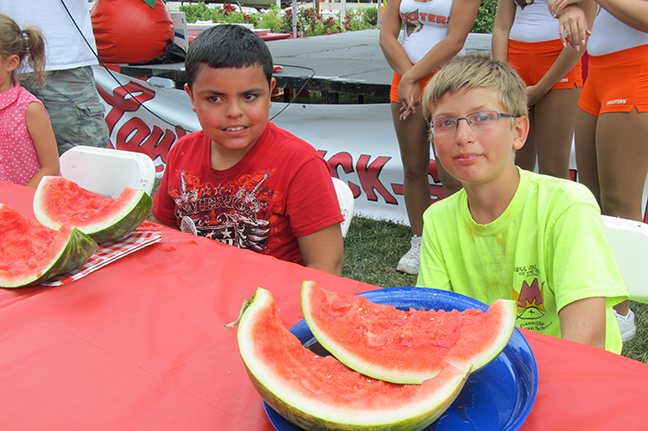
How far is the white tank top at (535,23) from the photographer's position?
7.99ft

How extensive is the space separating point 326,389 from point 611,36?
2132mm

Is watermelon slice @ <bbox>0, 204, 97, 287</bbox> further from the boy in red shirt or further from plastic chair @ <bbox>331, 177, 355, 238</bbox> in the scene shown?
plastic chair @ <bbox>331, 177, 355, 238</bbox>

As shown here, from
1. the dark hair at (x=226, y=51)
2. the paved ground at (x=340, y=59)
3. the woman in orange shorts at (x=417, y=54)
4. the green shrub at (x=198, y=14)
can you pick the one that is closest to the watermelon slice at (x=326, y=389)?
the dark hair at (x=226, y=51)

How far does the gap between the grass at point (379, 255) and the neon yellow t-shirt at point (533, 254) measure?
141 cm

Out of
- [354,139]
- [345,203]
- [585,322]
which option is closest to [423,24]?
[345,203]

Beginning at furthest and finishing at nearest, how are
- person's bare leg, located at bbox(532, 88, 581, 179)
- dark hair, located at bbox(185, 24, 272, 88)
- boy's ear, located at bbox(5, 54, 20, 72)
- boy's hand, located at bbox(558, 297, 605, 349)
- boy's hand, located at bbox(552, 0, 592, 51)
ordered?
1. boy's ear, located at bbox(5, 54, 20, 72)
2. person's bare leg, located at bbox(532, 88, 581, 179)
3. boy's hand, located at bbox(552, 0, 592, 51)
4. dark hair, located at bbox(185, 24, 272, 88)
5. boy's hand, located at bbox(558, 297, 605, 349)

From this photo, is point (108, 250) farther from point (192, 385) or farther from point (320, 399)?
point (320, 399)

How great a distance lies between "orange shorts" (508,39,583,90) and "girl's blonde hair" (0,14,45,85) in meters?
2.79

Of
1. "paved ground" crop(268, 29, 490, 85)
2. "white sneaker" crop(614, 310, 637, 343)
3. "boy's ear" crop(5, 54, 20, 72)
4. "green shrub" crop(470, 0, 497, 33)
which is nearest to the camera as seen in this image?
"white sneaker" crop(614, 310, 637, 343)

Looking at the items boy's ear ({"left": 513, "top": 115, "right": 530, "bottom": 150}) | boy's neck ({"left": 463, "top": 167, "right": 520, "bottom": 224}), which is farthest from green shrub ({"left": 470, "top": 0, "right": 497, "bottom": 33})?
boy's neck ({"left": 463, "top": 167, "right": 520, "bottom": 224})

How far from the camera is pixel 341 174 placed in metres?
4.11

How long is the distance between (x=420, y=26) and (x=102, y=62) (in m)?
4.35

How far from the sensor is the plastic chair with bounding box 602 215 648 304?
4.51 feet

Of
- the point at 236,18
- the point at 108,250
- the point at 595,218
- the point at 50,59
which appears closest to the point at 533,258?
the point at 595,218
